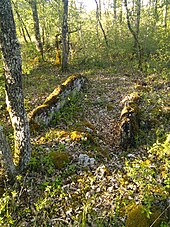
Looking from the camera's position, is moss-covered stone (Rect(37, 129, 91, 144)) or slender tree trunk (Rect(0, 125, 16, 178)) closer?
slender tree trunk (Rect(0, 125, 16, 178))

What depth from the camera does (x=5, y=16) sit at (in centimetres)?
419

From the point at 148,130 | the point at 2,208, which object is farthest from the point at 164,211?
the point at 148,130

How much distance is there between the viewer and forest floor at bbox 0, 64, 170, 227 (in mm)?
4371

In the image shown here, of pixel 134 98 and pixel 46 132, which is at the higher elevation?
pixel 134 98

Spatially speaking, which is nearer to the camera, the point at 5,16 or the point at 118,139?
the point at 5,16

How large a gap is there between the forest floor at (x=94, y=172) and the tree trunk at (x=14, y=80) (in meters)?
0.43

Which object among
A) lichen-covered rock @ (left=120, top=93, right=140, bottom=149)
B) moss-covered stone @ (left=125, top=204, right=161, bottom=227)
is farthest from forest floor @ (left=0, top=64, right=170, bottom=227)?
lichen-covered rock @ (left=120, top=93, right=140, bottom=149)

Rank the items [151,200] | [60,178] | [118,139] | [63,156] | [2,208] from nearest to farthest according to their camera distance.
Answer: [2,208] < [151,200] < [60,178] < [63,156] < [118,139]

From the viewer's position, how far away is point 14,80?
Result: 15.2ft

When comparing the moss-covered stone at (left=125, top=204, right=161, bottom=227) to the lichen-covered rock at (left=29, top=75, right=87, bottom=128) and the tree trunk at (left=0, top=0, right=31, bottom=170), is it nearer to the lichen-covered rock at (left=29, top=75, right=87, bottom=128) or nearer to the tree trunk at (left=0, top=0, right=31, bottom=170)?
the tree trunk at (left=0, top=0, right=31, bottom=170)

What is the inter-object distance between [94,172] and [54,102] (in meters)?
3.79

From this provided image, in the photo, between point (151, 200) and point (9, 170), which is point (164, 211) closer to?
point (151, 200)

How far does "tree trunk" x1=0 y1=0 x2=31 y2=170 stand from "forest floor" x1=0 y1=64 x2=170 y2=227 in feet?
1.41

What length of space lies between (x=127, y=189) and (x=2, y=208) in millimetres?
2508
